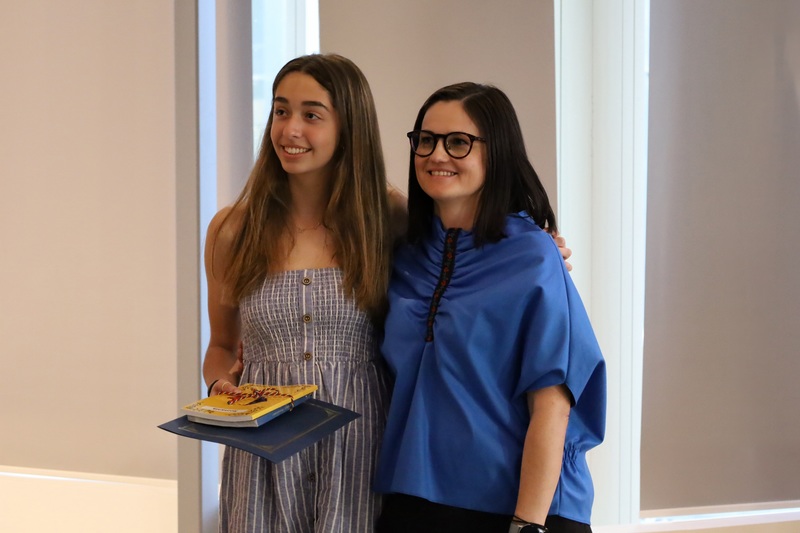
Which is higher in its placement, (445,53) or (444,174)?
(445,53)

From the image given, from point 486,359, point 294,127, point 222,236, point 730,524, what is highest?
point 294,127

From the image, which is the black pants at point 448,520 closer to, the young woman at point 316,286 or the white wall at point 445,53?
the young woman at point 316,286

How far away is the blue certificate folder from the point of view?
57.1 inches

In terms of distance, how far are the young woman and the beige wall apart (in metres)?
1.25

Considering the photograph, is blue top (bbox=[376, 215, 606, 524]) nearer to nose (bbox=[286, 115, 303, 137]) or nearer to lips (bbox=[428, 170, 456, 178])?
lips (bbox=[428, 170, 456, 178])

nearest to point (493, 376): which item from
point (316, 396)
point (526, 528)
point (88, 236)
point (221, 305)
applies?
point (526, 528)

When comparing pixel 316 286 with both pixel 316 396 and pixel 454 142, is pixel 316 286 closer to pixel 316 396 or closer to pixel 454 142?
pixel 316 396

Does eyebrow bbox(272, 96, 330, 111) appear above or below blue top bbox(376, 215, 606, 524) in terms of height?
above

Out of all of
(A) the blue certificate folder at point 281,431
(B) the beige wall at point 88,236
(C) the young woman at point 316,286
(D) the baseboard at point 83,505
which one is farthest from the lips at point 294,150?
(D) the baseboard at point 83,505

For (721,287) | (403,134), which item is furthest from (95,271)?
(721,287)

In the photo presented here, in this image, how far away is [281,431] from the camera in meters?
1.52

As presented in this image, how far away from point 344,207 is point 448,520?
71cm

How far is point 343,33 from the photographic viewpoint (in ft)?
9.66

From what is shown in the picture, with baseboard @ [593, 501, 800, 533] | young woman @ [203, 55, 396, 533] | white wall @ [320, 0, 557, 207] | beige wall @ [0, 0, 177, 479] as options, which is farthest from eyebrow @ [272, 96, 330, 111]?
baseboard @ [593, 501, 800, 533]
